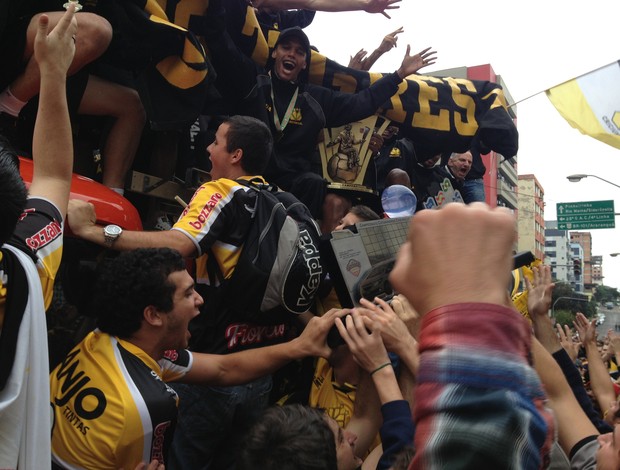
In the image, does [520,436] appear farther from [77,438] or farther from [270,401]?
[270,401]

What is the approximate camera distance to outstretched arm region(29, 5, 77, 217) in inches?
56.6

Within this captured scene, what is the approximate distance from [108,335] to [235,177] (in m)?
1.08

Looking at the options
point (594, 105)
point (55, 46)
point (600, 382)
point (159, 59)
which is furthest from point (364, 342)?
point (594, 105)

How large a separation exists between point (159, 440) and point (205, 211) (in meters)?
0.93

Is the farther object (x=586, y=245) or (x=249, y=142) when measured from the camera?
(x=586, y=245)

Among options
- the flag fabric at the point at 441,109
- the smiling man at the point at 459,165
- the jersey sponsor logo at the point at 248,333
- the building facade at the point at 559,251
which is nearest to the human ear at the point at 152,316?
the jersey sponsor logo at the point at 248,333

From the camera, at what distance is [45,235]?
134cm

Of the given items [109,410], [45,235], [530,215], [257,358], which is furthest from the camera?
[530,215]

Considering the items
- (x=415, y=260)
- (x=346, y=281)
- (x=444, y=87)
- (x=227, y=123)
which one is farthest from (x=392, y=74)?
(x=415, y=260)

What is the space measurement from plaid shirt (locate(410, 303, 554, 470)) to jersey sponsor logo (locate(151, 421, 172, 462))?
1180 mm

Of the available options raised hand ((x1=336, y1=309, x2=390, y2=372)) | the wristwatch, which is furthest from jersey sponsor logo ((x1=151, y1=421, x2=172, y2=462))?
the wristwatch

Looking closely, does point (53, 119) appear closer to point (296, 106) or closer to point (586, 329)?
point (296, 106)

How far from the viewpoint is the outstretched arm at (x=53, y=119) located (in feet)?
4.72

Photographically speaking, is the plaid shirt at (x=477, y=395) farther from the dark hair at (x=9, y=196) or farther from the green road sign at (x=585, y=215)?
the green road sign at (x=585, y=215)
